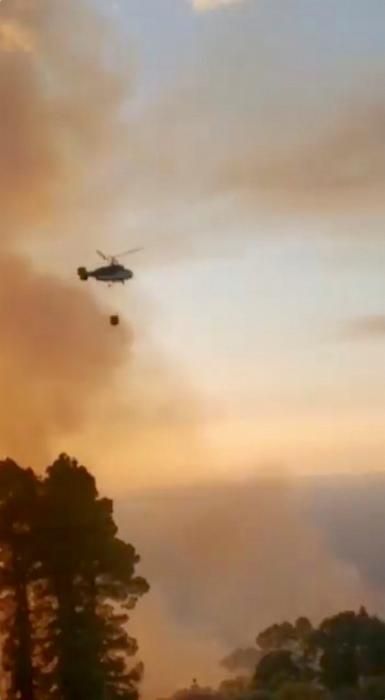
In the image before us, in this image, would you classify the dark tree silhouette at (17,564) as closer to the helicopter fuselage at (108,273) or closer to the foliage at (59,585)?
the foliage at (59,585)

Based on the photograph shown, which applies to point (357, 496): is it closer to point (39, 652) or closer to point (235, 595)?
point (235, 595)

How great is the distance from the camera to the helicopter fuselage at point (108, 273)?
3781cm

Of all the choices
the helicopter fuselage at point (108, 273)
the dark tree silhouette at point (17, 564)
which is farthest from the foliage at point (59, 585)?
the helicopter fuselage at point (108, 273)

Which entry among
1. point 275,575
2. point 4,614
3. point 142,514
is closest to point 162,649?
point 142,514

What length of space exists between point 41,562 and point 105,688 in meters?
3.43

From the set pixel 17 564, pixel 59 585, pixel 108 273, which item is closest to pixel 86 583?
pixel 59 585

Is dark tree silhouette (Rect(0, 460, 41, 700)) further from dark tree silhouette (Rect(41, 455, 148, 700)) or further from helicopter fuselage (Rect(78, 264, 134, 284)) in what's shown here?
helicopter fuselage (Rect(78, 264, 134, 284))

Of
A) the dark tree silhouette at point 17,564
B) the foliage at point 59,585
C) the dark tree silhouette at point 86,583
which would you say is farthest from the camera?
the dark tree silhouette at point 17,564

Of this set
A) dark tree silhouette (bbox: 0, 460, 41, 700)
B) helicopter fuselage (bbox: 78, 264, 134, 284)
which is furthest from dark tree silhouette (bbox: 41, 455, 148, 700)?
helicopter fuselage (bbox: 78, 264, 134, 284)

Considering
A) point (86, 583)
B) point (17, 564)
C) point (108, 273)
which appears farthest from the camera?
point (108, 273)

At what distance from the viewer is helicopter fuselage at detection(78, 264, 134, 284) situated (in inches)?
1489

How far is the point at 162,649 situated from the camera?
59.3 meters

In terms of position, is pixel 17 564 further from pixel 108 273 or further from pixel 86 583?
pixel 108 273

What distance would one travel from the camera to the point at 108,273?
1505 inches
